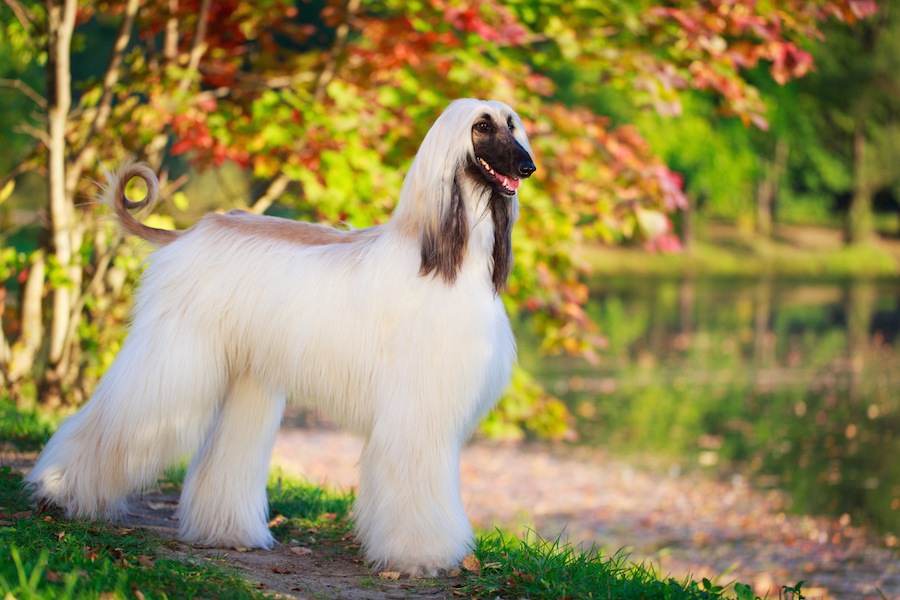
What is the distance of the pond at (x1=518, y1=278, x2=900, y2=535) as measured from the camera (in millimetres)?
9375

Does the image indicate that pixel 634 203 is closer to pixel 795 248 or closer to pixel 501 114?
pixel 501 114

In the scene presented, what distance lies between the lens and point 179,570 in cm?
325

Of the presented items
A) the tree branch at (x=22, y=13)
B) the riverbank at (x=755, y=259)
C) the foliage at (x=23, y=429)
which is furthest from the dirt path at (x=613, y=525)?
the riverbank at (x=755, y=259)

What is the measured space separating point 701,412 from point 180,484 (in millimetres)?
8288

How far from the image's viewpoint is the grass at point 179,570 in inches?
118

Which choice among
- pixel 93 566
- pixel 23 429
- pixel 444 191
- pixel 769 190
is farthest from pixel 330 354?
pixel 769 190

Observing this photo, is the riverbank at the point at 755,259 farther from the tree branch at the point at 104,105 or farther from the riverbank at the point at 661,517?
the tree branch at the point at 104,105

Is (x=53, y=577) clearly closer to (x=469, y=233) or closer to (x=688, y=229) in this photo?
(x=469, y=233)

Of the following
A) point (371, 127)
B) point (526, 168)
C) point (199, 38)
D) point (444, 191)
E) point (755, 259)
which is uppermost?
point (199, 38)

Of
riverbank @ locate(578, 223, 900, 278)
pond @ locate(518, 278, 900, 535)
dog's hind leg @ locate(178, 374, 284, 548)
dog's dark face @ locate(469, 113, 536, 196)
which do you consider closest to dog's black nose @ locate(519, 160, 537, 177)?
dog's dark face @ locate(469, 113, 536, 196)

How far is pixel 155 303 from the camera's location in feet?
12.5

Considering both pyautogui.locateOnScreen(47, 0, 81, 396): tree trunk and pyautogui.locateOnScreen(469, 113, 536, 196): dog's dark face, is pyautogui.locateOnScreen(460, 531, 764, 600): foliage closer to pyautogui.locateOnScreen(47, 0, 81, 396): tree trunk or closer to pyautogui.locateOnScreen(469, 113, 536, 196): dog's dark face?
pyautogui.locateOnScreen(469, 113, 536, 196): dog's dark face

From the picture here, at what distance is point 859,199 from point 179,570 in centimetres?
3335

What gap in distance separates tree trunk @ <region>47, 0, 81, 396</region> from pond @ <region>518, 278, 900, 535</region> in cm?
567
